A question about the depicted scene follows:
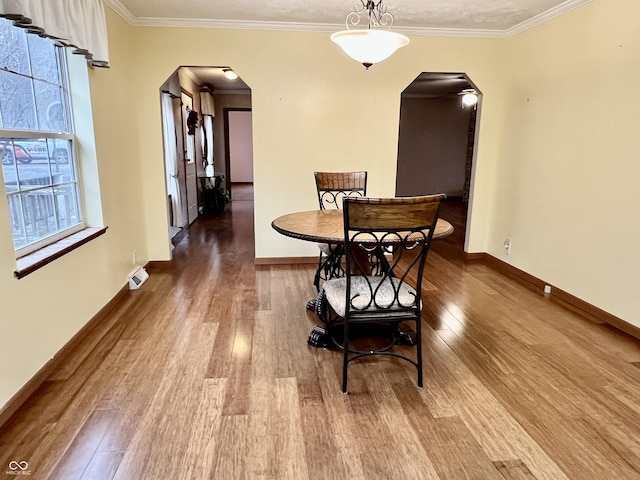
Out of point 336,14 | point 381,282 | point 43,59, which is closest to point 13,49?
point 43,59

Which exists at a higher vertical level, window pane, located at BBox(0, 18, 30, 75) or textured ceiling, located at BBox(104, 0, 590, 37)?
textured ceiling, located at BBox(104, 0, 590, 37)

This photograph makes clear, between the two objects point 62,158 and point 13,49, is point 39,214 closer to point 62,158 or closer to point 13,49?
point 62,158

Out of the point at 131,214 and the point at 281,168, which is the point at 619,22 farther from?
the point at 131,214

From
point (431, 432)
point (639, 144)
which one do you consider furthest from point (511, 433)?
point (639, 144)

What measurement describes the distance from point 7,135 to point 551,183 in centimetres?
379

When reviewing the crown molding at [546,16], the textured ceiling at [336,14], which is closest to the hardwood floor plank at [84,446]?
the textured ceiling at [336,14]

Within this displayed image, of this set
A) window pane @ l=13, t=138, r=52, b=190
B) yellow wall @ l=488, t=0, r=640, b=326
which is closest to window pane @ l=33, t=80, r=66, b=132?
window pane @ l=13, t=138, r=52, b=190

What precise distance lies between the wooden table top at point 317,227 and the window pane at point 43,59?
1589 mm

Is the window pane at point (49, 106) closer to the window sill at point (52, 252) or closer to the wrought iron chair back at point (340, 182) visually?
the window sill at point (52, 252)

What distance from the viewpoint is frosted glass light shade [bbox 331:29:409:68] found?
231 centimetres

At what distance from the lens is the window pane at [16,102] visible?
2.03 meters

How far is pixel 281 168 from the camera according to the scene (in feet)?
13.8

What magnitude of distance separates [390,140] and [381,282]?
8.37 ft

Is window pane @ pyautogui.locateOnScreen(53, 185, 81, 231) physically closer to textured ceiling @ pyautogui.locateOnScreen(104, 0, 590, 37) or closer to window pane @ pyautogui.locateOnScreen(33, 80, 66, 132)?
window pane @ pyautogui.locateOnScreen(33, 80, 66, 132)
